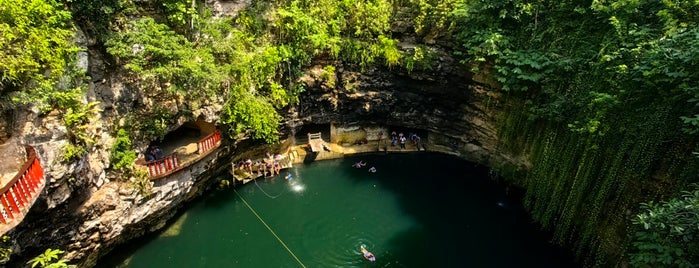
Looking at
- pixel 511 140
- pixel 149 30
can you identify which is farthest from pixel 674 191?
pixel 149 30

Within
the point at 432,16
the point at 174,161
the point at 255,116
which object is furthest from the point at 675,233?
the point at 174,161

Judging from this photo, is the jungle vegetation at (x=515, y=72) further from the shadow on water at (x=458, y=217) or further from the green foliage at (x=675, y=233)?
the shadow on water at (x=458, y=217)

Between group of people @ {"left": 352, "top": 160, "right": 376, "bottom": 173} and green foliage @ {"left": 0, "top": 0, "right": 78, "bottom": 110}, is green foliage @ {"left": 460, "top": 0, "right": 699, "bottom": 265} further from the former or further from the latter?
green foliage @ {"left": 0, "top": 0, "right": 78, "bottom": 110}

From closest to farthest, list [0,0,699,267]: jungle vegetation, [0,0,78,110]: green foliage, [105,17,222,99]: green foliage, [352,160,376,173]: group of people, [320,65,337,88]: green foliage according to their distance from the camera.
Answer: [0,0,78,110]: green foliage → [0,0,699,267]: jungle vegetation → [105,17,222,99]: green foliage → [320,65,337,88]: green foliage → [352,160,376,173]: group of people

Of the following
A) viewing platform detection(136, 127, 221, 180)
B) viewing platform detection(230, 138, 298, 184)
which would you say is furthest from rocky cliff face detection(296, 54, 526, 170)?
viewing platform detection(136, 127, 221, 180)

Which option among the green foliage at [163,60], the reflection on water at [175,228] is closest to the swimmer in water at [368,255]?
the reflection on water at [175,228]

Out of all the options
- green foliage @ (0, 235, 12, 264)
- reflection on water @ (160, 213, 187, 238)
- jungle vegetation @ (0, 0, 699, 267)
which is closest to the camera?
green foliage @ (0, 235, 12, 264)

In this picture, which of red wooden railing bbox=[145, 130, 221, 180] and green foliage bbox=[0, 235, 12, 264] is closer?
green foliage bbox=[0, 235, 12, 264]

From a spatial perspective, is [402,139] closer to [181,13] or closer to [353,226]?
[353,226]

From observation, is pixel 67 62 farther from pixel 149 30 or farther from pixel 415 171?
pixel 415 171
